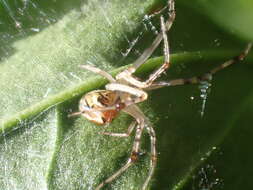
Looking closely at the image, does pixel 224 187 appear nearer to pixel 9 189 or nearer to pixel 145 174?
pixel 145 174

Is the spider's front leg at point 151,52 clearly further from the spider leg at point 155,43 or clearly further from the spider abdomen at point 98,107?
the spider abdomen at point 98,107

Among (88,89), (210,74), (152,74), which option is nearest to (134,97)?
(152,74)

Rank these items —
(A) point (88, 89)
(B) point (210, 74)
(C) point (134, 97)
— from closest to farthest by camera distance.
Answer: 1. (B) point (210, 74)
2. (A) point (88, 89)
3. (C) point (134, 97)

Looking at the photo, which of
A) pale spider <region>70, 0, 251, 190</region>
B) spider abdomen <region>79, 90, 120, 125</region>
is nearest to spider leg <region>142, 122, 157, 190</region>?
pale spider <region>70, 0, 251, 190</region>

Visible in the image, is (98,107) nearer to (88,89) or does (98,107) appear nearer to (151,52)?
(88,89)

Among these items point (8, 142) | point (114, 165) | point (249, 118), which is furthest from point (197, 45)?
point (8, 142)
